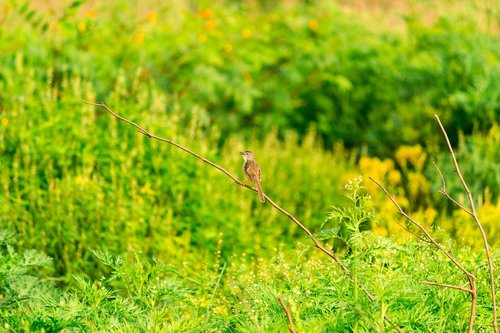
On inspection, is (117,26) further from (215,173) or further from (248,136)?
(215,173)

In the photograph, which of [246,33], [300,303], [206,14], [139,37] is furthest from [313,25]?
[300,303]

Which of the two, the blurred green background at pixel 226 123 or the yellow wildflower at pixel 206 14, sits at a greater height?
the yellow wildflower at pixel 206 14

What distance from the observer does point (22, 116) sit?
528 cm

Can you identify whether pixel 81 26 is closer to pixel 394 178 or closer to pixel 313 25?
pixel 313 25

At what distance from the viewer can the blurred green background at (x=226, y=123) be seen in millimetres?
4844

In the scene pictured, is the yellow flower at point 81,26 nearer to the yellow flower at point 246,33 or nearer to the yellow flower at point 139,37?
the yellow flower at point 139,37

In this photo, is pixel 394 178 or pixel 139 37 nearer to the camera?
pixel 394 178

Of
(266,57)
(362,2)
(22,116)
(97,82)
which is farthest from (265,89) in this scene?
(362,2)

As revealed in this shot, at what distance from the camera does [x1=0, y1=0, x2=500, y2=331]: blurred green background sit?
4844 mm

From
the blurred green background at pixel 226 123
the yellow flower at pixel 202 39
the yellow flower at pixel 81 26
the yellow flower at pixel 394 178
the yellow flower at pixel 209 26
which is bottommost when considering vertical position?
the yellow flower at pixel 394 178

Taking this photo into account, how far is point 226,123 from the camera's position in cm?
765

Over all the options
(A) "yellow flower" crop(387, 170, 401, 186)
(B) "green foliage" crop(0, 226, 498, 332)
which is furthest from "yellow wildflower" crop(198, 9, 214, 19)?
(B) "green foliage" crop(0, 226, 498, 332)

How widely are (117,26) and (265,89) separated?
1.47m

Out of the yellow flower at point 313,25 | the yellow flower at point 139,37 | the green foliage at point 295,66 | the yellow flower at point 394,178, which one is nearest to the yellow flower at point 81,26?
the green foliage at point 295,66
